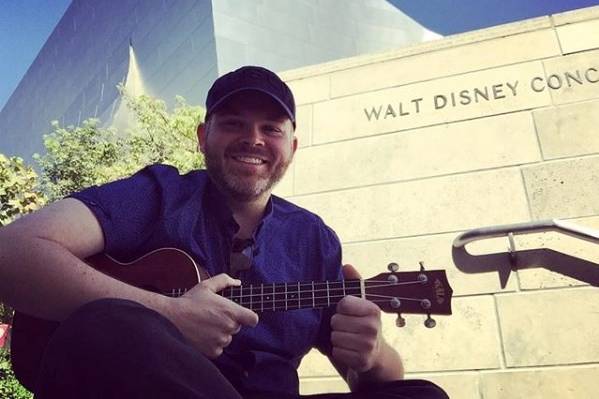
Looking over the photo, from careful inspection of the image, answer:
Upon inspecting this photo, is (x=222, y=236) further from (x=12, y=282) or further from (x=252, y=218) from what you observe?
(x=12, y=282)

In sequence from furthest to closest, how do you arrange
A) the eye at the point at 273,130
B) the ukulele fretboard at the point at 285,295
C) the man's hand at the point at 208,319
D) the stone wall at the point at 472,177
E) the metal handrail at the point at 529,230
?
the stone wall at the point at 472,177
the metal handrail at the point at 529,230
the eye at the point at 273,130
the ukulele fretboard at the point at 285,295
the man's hand at the point at 208,319

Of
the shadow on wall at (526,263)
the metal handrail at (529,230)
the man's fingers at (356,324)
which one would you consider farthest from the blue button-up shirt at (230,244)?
the shadow on wall at (526,263)

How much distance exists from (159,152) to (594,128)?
473 cm

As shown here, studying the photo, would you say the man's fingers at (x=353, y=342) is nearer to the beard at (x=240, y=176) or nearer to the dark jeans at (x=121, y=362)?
the beard at (x=240, y=176)

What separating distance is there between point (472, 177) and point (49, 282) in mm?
2632

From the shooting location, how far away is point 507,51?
12.0ft

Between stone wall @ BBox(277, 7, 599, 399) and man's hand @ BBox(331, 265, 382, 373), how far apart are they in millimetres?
1428

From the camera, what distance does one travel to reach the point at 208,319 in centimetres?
129

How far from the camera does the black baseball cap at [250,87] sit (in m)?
1.84

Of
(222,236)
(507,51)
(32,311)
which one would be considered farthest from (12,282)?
(507,51)

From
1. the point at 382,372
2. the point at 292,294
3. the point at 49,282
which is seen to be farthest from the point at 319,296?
the point at 49,282

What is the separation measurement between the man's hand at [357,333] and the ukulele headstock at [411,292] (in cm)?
21

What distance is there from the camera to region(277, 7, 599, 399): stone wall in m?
2.68

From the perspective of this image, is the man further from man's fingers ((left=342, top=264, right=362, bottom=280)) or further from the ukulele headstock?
the ukulele headstock
